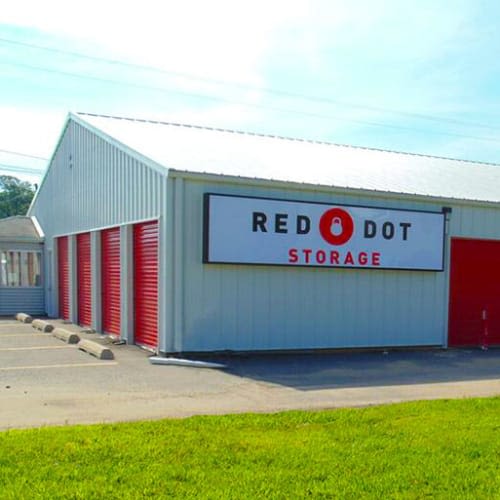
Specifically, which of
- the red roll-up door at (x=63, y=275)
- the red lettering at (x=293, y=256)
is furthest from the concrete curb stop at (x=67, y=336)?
the red roll-up door at (x=63, y=275)

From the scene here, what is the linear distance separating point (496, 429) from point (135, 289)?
935 cm

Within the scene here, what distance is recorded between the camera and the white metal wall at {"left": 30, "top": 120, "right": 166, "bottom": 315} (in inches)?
534

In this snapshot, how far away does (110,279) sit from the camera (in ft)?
53.5

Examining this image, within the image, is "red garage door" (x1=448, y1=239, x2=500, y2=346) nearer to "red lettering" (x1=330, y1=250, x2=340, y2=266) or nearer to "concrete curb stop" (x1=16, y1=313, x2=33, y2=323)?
"red lettering" (x1=330, y1=250, x2=340, y2=266)

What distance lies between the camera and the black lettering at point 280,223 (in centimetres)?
1287

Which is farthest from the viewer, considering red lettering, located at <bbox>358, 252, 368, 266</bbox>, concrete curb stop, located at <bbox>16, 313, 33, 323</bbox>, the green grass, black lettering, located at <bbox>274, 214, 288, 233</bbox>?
concrete curb stop, located at <bbox>16, 313, 33, 323</bbox>

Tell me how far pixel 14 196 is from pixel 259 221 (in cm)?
7048

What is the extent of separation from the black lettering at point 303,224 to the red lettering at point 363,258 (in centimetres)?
147

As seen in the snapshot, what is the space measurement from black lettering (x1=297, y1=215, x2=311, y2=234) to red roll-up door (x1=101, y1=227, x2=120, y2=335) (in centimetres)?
495

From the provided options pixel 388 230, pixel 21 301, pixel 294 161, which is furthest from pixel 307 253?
pixel 21 301

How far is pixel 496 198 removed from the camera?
52.1 ft

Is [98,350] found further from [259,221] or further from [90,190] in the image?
[90,190]

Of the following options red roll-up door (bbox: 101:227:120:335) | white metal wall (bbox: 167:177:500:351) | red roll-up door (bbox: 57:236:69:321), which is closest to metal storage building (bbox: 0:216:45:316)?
red roll-up door (bbox: 57:236:69:321)

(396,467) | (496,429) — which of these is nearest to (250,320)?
(496,429)
